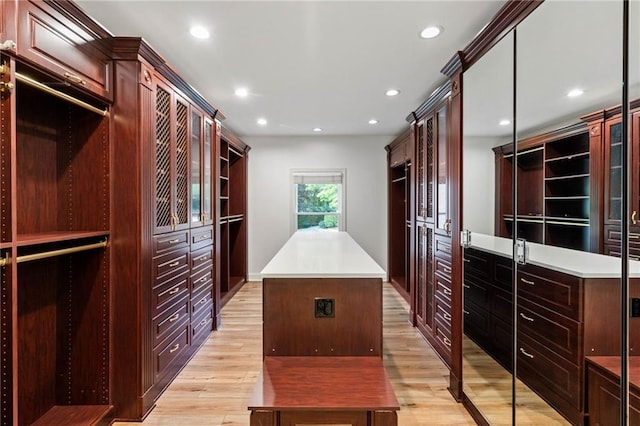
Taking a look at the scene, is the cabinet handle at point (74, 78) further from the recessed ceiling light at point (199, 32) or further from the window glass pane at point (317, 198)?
the window glass pane at point (317, 198)

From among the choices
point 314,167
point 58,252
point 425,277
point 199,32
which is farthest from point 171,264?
point 314,167

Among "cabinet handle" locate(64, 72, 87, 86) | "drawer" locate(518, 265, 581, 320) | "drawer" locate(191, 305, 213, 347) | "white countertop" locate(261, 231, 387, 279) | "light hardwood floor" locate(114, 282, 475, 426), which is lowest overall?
"light hardwood floor" locate(114, 282, 475, 426)

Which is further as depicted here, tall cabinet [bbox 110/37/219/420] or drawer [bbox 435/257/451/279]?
drawer [bbox 435/257/451/279]

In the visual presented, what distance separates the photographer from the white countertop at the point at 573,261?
47.2 inches

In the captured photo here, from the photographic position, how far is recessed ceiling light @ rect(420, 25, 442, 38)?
219 cm

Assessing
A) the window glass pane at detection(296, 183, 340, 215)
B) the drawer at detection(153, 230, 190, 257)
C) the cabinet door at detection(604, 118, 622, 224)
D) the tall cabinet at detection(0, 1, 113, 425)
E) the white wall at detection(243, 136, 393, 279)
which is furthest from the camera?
the window glass pane at detection(296, 183, 340, 215)

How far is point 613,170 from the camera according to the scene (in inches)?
46.9

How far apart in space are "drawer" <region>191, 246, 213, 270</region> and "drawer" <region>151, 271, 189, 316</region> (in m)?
0.21

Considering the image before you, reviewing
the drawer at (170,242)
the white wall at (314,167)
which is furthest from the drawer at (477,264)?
the white wall at (314,167)

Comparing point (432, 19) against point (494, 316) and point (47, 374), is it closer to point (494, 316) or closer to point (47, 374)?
point (494, 316)

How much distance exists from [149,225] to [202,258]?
3.82 ft

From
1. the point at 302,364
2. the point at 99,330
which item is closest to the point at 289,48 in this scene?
the point at 302,364

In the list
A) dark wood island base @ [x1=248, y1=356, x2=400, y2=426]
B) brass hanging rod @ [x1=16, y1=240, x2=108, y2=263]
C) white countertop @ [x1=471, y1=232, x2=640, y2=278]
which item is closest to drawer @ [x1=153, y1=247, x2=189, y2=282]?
brass hanging rod @ [x1=16, y1=240, x2=108, y2=263]

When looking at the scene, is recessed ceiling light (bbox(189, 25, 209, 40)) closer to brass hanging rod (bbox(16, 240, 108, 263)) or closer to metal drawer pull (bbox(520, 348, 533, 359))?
brass hanging rod (bbox(16, 240, 108, 263))
